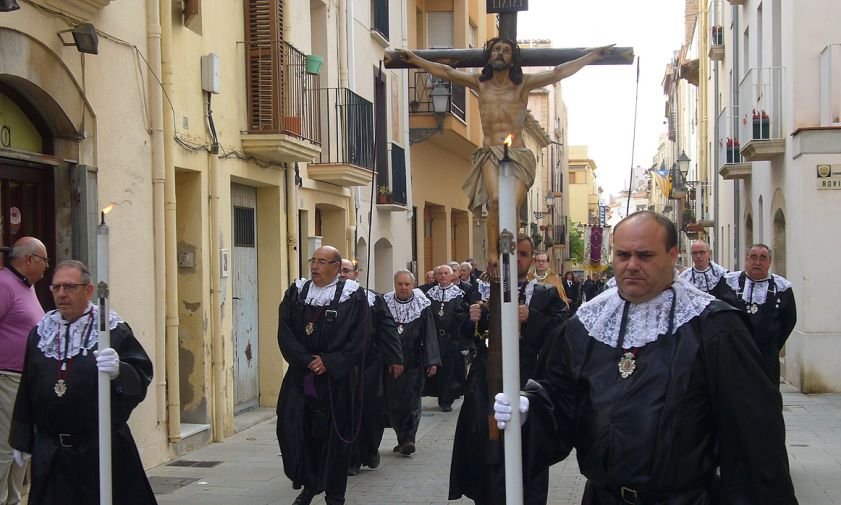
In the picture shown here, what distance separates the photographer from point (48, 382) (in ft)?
19.0

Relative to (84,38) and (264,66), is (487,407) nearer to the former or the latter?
(84,38)

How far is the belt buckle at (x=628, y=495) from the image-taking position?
3908 millimetres

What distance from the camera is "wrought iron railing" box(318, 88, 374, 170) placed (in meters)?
15.6

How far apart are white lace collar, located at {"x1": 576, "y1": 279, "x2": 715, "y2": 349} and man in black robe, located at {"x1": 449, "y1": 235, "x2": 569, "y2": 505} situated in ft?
8.43

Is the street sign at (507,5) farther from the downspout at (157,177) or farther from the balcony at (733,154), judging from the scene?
the balcony at (733,154)

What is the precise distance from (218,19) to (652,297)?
928cm

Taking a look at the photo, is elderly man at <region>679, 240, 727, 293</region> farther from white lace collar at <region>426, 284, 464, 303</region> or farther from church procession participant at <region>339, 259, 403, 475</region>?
white lace collar at <region>426, 284, 464, 303</region>

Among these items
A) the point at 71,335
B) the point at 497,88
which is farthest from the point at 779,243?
the point at 71,335

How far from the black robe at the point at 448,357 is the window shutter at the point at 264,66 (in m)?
3.35

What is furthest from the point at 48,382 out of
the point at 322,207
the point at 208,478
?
the point at 322,207

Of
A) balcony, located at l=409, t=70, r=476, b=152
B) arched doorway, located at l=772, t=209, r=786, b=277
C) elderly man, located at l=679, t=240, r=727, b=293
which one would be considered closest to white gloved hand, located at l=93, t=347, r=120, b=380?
elderly man, located at l=679, t=240, r=727, b=293

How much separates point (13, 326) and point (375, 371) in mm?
3494

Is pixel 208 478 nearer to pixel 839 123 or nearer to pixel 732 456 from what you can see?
pixel 732 456

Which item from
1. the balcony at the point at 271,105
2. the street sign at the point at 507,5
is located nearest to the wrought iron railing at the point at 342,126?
the balcony at the point at 271,105
